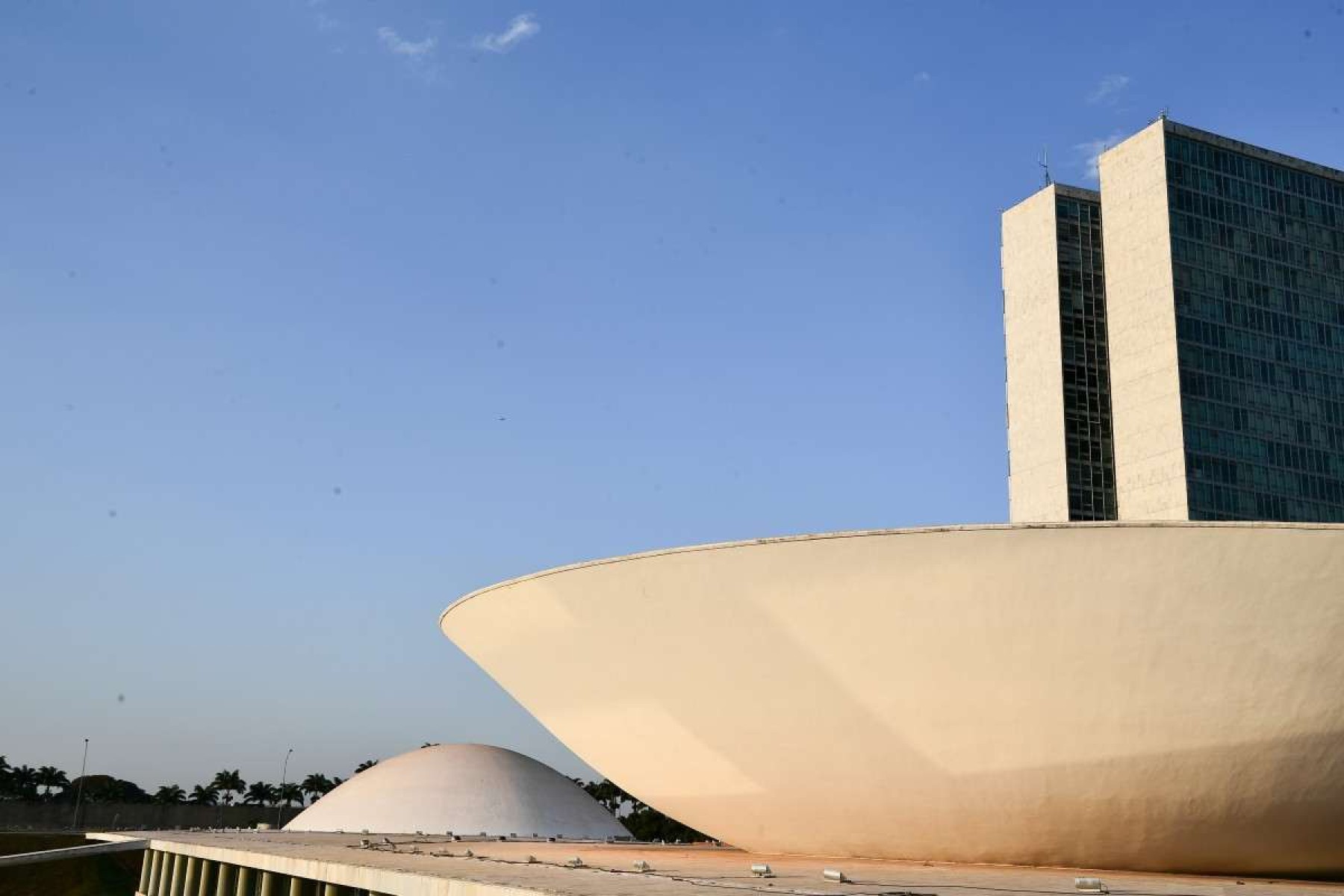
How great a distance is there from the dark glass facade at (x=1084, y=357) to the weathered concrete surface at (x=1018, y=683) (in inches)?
2581

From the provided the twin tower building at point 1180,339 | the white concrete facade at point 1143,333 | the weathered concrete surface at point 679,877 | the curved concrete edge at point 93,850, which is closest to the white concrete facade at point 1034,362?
the twin tower building at point 1180,339

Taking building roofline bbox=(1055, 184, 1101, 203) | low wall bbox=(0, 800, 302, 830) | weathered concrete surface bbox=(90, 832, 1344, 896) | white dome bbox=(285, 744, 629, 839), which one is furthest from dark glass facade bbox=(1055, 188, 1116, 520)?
weathered concrete surface bbox=(90, 832, 1344, 896)

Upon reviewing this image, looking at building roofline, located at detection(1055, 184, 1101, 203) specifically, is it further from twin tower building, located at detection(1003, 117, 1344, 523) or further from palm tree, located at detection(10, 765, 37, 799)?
palm tree, located at detection(10, 765, 37, 799)

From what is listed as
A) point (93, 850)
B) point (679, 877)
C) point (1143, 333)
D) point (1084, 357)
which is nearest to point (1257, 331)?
Result: point (1143, 333)

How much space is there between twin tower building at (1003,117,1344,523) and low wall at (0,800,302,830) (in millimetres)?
60190

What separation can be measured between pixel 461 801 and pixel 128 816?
166ft

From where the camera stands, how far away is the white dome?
48.7 metres

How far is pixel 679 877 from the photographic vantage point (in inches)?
603

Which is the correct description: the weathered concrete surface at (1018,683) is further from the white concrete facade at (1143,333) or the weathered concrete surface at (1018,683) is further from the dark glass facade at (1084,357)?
the dark glass facade at (1084,357)

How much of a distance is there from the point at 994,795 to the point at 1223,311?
72.9 m

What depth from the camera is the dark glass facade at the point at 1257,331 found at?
262 feet

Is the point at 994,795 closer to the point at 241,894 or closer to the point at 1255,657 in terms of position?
the point at 1255,657

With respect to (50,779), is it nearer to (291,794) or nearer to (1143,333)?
(291,794)

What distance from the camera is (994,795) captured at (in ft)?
56.6
